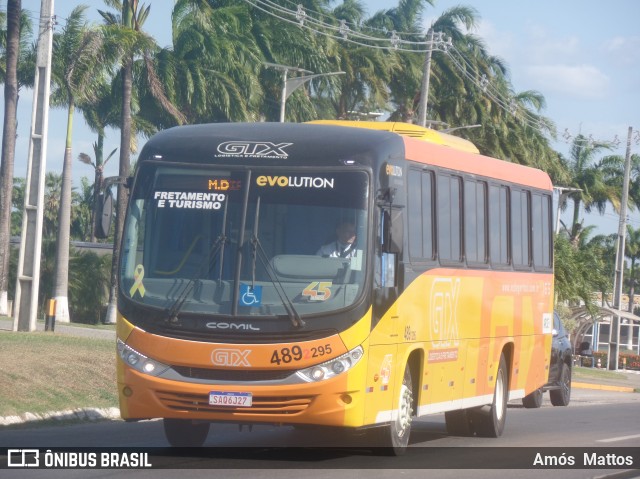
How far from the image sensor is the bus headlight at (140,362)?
12.1 m

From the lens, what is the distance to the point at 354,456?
530 inches

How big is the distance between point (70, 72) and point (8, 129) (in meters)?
2.60

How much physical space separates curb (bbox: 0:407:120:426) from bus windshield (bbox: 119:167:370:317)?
428 centimetres

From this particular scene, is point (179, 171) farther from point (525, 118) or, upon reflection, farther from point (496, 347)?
point (525, 118)

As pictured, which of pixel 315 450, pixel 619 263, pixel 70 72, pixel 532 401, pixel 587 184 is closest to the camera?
pixel 315 450

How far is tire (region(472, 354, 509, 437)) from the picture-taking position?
1683cm

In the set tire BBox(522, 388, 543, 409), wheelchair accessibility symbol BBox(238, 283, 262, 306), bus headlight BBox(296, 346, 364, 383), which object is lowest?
tire BBox(522, 388, 543, 409)

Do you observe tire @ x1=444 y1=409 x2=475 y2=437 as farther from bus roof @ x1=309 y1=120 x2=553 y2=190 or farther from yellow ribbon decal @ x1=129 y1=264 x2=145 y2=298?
yellow ribbon decal @ x1=129 y1=264 x2=145 y2=298

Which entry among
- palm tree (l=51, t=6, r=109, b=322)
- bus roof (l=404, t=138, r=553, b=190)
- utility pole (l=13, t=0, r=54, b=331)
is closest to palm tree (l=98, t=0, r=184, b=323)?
palm tree (l=51, t=6, r=109, b=322)

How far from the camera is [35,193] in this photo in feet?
87.6

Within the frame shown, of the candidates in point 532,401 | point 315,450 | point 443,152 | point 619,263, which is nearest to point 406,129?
point 443,152

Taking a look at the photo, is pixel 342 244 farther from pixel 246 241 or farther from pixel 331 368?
pixel 331 368

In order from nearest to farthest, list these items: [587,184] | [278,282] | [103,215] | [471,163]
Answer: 1. [278,282]
2. [103,215]
3. [471,163]
4. [587,184]

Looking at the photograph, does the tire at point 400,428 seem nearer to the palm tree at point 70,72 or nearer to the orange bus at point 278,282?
the orange bus at point 278,282
